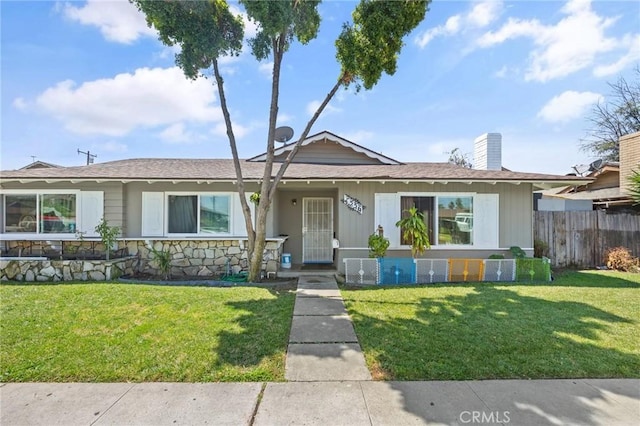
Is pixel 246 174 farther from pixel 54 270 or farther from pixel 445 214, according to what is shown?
pixel 445 214

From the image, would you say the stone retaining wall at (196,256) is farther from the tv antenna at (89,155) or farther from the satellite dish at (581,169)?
the tv antenna at (89,155)

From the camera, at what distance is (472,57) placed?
380 inches

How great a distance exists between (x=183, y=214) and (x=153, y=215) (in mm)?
855

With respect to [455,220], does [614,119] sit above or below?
above

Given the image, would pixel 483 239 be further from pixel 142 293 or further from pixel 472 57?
pixel 142 293

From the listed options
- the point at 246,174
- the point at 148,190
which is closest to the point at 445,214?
the point at 246,174

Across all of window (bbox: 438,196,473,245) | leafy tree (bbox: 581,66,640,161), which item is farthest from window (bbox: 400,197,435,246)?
leafy tree (bbox: 581,66,640,161)

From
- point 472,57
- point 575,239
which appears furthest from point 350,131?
point 575,239

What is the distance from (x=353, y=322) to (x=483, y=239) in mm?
6233

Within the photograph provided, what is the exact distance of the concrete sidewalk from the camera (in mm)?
2766

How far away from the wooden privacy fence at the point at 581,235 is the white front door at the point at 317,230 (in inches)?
284

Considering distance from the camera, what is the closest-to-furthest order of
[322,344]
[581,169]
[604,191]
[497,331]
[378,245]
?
[322,344] → [497,331] → [378,245] → [604,191] → [581,169]

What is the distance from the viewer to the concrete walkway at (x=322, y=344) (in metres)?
3.58

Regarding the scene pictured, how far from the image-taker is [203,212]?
961cm
